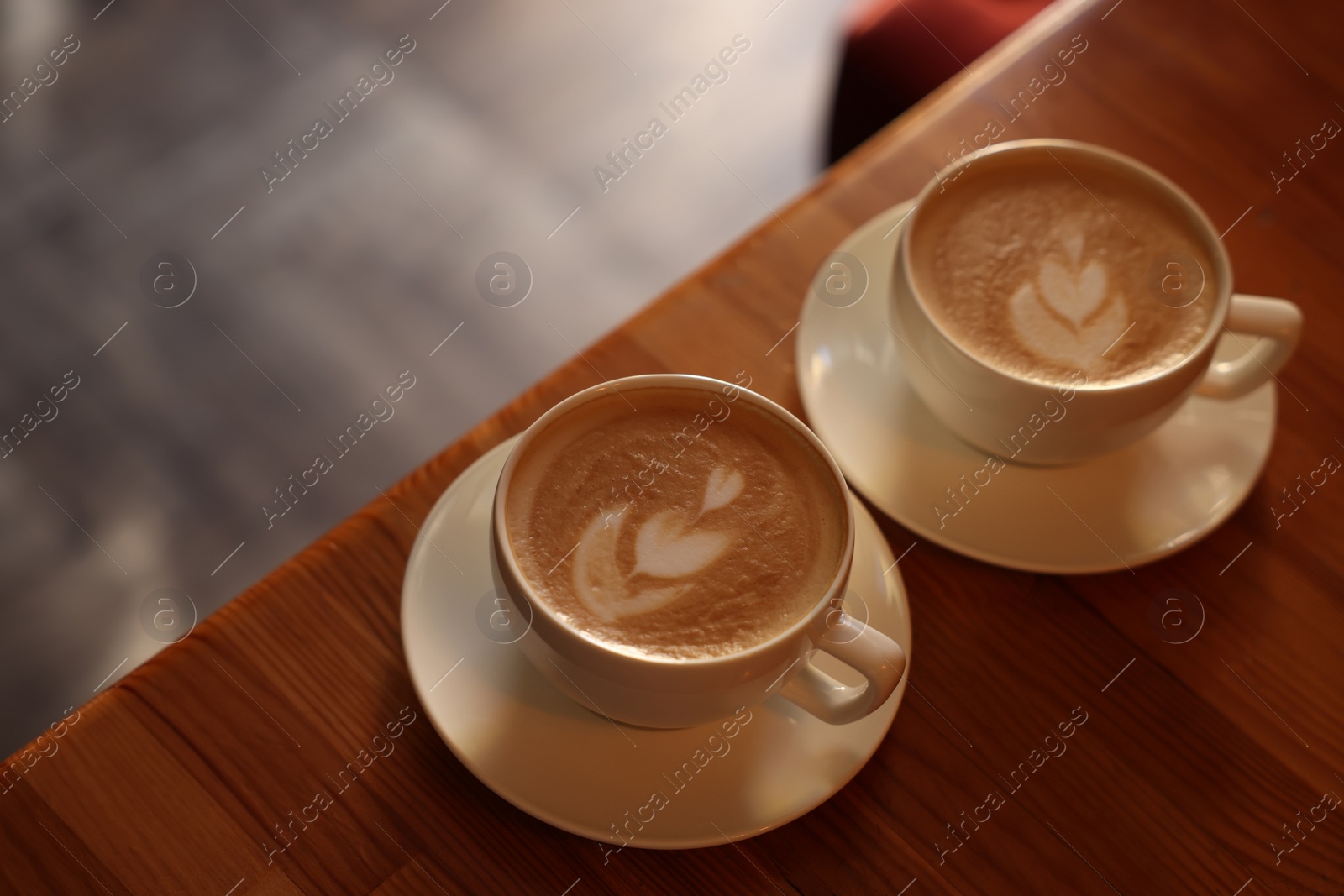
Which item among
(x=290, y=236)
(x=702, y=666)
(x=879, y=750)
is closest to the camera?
(x=702, y=666)

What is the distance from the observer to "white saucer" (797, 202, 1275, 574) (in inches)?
32.8

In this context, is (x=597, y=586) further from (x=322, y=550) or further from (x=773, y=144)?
(x=773, y=144)

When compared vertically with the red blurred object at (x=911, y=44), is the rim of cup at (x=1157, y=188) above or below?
above

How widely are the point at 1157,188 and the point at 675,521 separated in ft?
1.75

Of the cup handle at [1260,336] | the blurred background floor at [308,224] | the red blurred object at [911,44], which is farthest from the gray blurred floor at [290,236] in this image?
the cup handle at [1260,336]

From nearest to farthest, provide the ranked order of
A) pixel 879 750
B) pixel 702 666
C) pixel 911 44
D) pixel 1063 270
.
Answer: pixel 702 666, pixel 879 750, pixel 1063 270, pixel 911 44

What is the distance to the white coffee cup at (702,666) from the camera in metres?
0.64

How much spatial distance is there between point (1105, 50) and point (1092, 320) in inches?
17.1

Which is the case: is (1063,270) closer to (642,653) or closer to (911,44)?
(642,653)

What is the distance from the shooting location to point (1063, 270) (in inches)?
35.1

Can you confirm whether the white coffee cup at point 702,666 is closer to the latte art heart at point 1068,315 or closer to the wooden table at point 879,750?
the wooden table at point 879,750

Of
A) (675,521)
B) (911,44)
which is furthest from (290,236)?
(675,521)

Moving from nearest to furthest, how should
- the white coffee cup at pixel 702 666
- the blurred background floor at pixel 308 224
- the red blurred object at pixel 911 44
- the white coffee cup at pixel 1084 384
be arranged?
Answer: the white coffee cup at pixel 702 666 < the white coffee cup at pixel 1084 384 < the red blurred object at pixel 911 44 < the blurred background floor at pixel 308 224

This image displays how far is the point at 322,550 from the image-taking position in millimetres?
812
